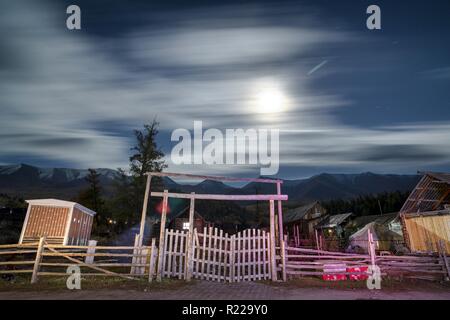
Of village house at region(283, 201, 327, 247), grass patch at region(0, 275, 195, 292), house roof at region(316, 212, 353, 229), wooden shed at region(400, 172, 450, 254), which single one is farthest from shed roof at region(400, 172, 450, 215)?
village house at region(283, 201, 327, 247)

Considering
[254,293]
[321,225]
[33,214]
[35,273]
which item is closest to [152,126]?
[33,214]

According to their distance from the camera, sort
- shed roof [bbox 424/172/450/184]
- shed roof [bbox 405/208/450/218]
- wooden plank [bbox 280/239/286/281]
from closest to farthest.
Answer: wooden plank [bbox 280/239/286/281] < shed roof [bbox 405/208/450/218] < shed roof [bbox 424/172/450/184]

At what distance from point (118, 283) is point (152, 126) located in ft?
93.0

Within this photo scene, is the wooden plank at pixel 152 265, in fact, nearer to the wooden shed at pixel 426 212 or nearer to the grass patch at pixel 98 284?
the grass patch at pixel 98 284

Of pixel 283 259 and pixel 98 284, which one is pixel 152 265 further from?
pixel 283 259

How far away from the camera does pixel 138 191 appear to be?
3322 cm

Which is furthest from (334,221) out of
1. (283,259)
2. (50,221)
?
(50,221)

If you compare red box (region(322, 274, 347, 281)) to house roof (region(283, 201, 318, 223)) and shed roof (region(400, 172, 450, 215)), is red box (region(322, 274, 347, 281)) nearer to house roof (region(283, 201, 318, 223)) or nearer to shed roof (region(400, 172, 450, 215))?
shed roof (region(400, 172, 450, 215))

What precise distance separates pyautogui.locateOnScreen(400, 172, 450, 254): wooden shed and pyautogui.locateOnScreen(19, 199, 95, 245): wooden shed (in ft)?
79.7

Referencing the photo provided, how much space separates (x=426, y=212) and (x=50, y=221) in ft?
86.0

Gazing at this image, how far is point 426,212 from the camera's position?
765 inches

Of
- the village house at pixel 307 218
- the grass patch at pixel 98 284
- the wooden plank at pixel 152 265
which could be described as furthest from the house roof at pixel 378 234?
the wooden plank at pixel 152 265

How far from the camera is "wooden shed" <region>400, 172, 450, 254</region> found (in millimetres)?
18734
